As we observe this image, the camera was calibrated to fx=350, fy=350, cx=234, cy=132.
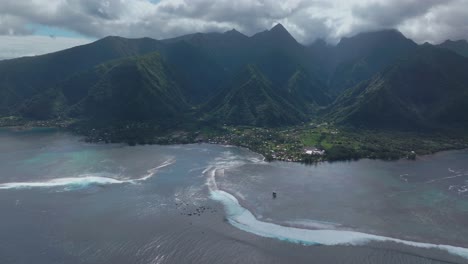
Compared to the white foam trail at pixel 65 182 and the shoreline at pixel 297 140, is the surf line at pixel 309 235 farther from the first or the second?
the shoreline at pixel 297 140

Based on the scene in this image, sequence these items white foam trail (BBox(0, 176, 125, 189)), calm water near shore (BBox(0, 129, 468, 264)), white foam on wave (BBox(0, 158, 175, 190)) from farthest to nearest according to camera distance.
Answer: white foam trail (BBox(0, 176, 125, 189)), white foam on wave (BBox(0, 158, 175, 190)), calm water near shore (BBox(0, 129, 468, 264))

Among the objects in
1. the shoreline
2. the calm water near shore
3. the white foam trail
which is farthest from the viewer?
the shoreline

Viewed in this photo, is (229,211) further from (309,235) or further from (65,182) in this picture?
(65,182)

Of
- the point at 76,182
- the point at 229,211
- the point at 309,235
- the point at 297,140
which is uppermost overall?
the point at 297,140

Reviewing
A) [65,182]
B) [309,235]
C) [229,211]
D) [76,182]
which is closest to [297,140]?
[229,211]

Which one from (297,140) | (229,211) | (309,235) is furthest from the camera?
(297,140)

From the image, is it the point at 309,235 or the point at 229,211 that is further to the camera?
the point at 229,211

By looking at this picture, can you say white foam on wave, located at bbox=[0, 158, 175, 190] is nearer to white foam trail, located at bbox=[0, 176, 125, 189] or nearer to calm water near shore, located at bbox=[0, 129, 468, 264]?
white foam trail, located at bbox=[0, 176, 125, 189]

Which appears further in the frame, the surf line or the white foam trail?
the white foam trail

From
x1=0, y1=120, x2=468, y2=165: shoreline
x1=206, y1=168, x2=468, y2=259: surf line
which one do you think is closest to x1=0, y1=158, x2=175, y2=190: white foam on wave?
x1=206, y1=168, x2=468, y2=259: surf line
